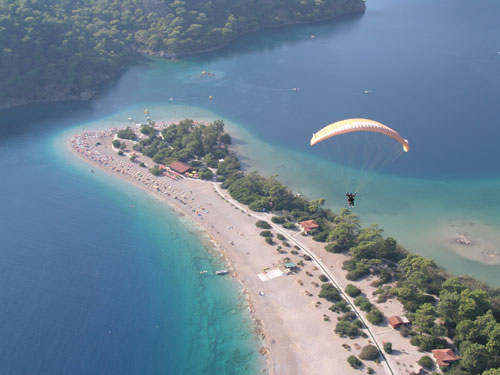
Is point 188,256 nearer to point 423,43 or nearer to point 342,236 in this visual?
point 342,236

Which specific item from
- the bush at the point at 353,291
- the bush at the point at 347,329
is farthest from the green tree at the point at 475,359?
the bush at the point at 353,291

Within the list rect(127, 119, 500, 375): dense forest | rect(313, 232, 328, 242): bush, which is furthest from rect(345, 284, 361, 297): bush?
rect(313, 232, 328, 242): bush

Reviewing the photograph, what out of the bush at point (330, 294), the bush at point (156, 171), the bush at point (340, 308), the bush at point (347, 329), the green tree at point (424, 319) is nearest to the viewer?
the green tree at point (424, 319)

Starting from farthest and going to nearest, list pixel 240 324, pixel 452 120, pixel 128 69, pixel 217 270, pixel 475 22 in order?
pixel 475 22
pixel 128 69
pixel 452 120
pixel 217 270
pixel 240 324

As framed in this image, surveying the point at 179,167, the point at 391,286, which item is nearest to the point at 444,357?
the point at 391,286

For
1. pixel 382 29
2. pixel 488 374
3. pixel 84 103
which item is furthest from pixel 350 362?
pixel 382 29

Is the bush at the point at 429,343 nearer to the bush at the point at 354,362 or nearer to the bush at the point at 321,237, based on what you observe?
the bush at the point at 354,362
